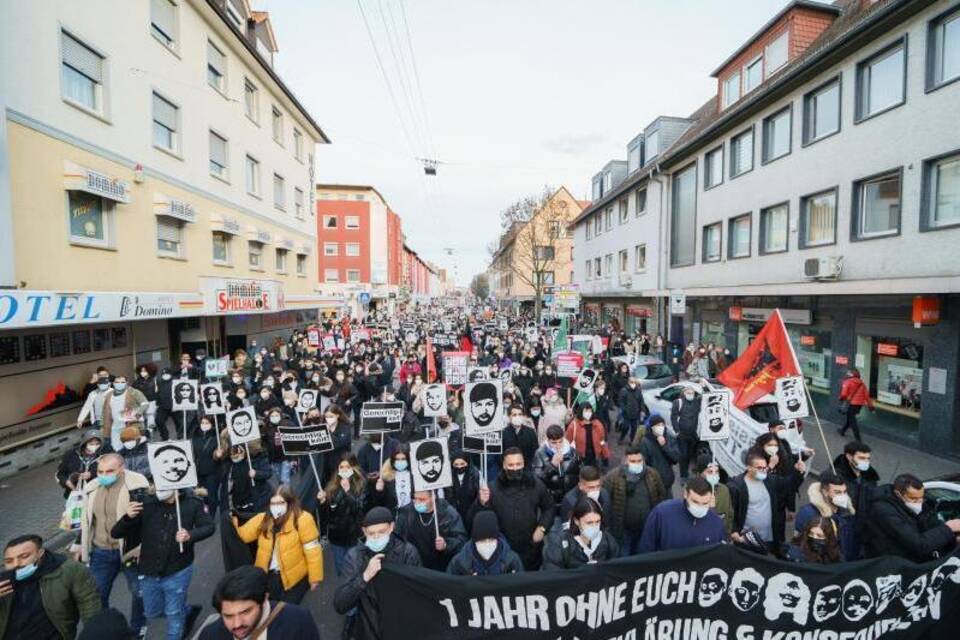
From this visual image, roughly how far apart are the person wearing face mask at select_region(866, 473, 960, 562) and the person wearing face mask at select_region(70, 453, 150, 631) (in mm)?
6936

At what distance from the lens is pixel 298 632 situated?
113 inches

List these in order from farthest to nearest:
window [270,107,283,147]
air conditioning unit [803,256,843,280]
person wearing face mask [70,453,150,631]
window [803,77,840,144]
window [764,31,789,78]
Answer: window [270,107,283,147], window [764,31,789,78], window [803,77,840,144], air conditioning unit [803,256,843,280], person wearing face mask [70,453,150,631]

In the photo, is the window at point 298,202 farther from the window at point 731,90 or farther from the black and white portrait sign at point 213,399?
the window at point 731,90

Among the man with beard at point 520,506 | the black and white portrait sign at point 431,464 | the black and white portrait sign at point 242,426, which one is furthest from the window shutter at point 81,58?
the man with beard at point 520,506

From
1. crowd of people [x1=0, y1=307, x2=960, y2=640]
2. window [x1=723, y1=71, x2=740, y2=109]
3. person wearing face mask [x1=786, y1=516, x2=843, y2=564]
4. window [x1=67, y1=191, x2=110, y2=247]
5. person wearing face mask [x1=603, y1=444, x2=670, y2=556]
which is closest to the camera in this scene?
crowd of people [x1=0, y1=307, x2=960, y2=640]

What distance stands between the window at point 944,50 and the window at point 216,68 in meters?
20.9

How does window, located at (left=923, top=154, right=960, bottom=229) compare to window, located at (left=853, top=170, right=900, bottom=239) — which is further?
window, located at (left=853, top=170, right=900, bottom=239)

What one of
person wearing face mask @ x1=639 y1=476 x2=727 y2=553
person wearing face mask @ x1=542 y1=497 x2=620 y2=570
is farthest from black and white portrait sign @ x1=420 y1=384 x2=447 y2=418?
person wearing face mask @ x1=639 y1=476 x2=727 y2=553

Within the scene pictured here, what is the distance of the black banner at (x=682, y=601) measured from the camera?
3.45 meters

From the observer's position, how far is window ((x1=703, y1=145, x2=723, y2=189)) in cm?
1927

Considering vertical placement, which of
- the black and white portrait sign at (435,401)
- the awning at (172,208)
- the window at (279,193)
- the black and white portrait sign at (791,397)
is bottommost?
the black and white portrait sign at (435,401)

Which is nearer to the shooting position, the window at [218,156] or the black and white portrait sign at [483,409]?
the black and white portrait sign at [483,409]

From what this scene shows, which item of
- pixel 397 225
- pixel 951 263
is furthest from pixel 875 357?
pixel 397 225

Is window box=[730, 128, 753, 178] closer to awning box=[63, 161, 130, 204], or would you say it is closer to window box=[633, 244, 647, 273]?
window box=[633, 244, 647, 273]
